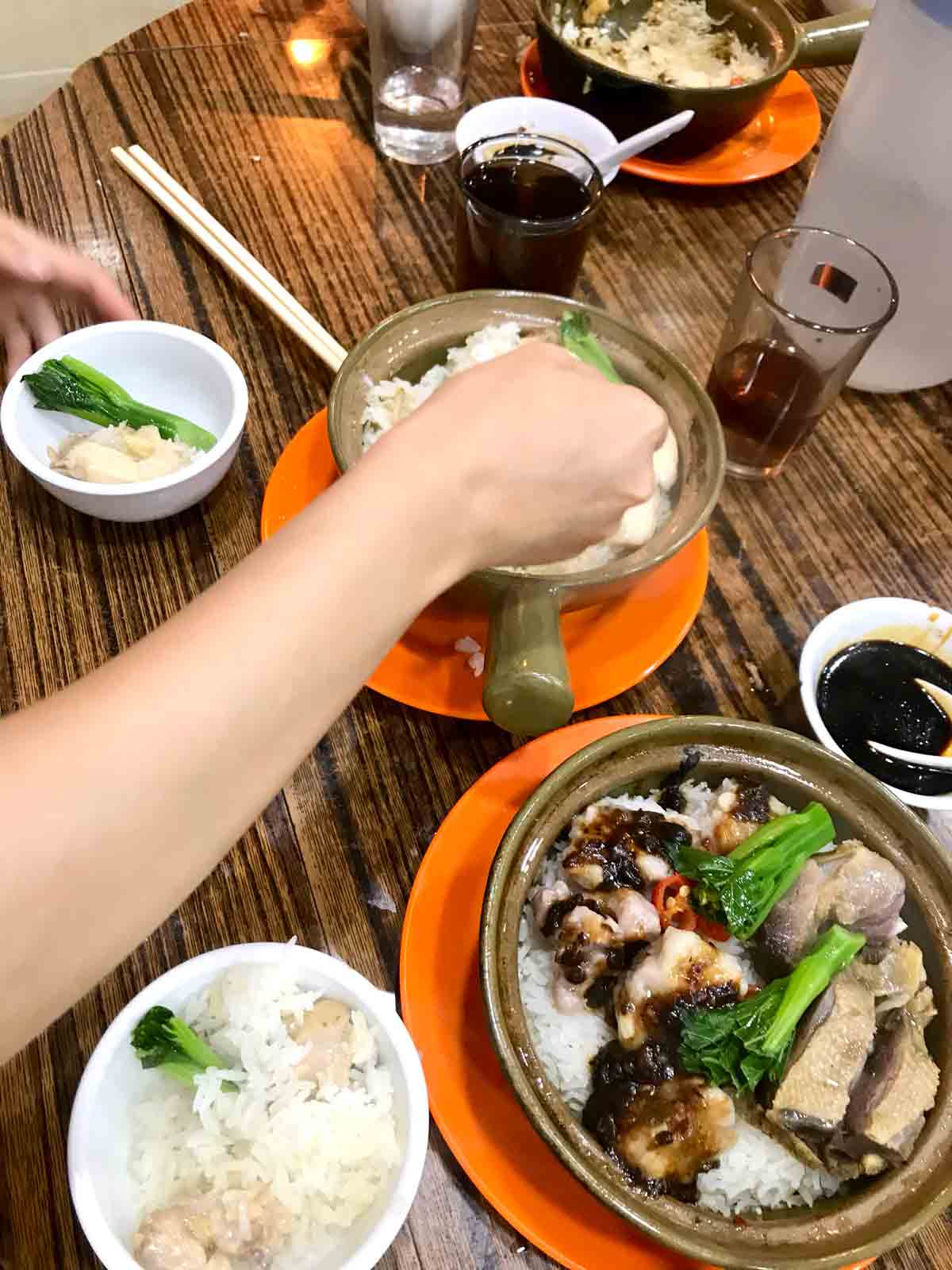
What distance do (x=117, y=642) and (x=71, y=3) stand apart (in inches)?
131

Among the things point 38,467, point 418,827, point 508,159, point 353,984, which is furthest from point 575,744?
point 508,159

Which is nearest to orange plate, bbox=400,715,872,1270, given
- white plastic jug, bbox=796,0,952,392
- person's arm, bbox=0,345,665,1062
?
person's arm, bbox=0,345,665,1062

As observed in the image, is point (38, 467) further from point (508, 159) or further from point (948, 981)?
point (948, 981)

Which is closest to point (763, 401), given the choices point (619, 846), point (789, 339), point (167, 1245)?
point (789, 339)

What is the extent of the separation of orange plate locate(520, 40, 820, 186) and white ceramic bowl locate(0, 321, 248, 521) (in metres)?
1.10

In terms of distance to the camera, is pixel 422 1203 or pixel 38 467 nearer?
pixel 422 1203

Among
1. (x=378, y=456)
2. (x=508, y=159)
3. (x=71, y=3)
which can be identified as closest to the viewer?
(x=378, y=456)

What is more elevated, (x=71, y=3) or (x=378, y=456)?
(x=378, y=456)

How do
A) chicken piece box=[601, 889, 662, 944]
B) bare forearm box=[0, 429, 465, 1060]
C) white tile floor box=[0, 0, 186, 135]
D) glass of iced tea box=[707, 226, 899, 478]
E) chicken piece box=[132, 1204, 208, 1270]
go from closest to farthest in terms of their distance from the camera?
bare forearm box=[0, 429, 465, 1060], chicken piece box=[132, 1204, 208, 1270], chicken piece box=[601, 889, 662, 944], glass of iced tea box=[707, 226, 899, 478], white tile floor box=[0, 0, 186, 135]

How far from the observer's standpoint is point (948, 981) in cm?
103

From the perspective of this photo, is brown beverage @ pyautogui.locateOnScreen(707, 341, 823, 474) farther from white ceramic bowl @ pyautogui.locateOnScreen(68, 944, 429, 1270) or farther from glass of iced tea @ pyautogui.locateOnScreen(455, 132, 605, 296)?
white ceramic bowl @ pyautogui.locateOnScreen(68, 944, 429, 1270)

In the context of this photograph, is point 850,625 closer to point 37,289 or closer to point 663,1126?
point 663,1126

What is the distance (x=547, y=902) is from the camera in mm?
1075

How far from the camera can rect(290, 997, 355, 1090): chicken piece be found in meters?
0.96
